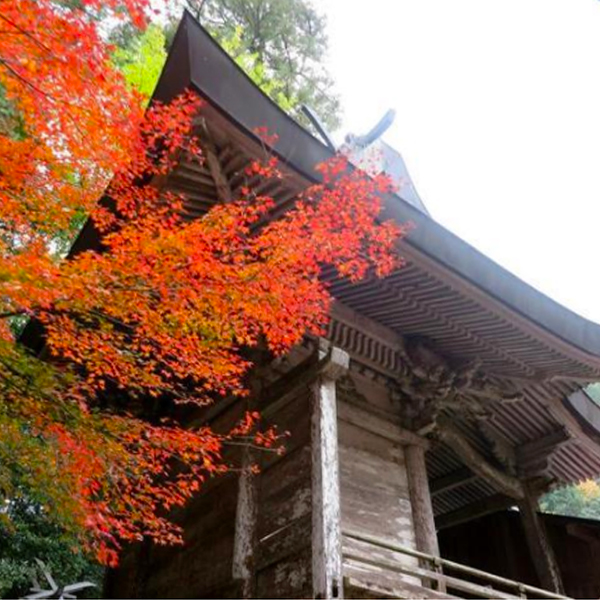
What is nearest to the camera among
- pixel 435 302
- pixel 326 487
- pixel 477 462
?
pixel 326 487

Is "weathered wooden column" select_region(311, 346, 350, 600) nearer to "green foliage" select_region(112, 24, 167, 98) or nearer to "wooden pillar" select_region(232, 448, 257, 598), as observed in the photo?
"wooden pillar" select_region(232, 448, 257, 598)

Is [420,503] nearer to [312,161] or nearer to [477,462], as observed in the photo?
[477,462]

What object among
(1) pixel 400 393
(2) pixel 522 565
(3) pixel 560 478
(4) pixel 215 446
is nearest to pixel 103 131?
(4) pixel 215 446

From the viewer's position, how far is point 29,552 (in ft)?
42.3

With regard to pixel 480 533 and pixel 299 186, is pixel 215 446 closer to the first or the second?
pixel 299 186

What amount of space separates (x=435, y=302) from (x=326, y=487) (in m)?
2.74

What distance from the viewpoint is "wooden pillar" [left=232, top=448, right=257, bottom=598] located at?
17.0 ft

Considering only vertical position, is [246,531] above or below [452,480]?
below

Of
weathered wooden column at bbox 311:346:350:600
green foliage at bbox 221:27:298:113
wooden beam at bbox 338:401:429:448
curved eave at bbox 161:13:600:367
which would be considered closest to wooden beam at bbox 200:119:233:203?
curved eave at bbox 161:13:600:367

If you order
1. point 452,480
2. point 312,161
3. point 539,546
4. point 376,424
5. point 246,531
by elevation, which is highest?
point 312,161

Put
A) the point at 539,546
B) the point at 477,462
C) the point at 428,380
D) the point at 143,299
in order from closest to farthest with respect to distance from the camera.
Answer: the point at 143,299 < the point at 428,380 < the point at 477,462 < the point at 539,546

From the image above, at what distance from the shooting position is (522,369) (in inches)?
302

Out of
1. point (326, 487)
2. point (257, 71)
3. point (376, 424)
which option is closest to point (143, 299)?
point (326, 487)

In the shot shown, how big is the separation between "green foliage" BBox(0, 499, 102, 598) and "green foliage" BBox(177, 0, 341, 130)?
15647 millimetres
